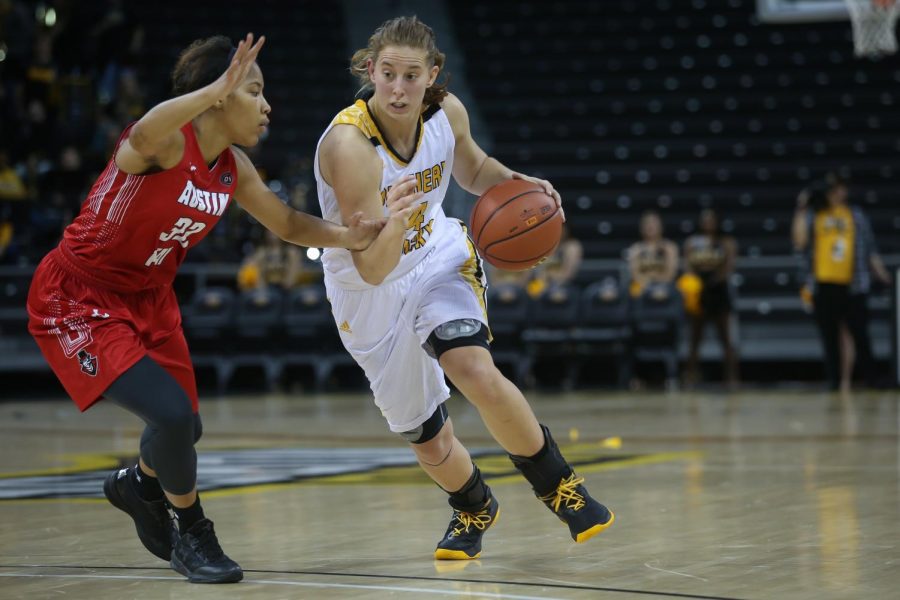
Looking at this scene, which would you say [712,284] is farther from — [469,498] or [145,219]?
[145,219]

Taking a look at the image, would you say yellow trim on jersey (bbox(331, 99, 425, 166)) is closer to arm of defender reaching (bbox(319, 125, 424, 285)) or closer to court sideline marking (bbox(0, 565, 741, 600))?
arm of defender reaching (bbox(319, 125, 424, 285))

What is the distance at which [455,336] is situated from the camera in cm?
422

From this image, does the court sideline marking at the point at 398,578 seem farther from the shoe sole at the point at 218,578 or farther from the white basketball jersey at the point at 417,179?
the white basketball jersey at the point at 417,179

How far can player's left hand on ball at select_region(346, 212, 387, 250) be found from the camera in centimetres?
414

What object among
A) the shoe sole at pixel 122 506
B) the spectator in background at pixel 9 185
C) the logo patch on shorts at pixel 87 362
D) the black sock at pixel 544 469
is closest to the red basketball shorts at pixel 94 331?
the logo patch on shorts at pixel 87 362

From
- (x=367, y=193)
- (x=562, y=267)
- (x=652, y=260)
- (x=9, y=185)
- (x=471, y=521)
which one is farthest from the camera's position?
(x=9, y=185)

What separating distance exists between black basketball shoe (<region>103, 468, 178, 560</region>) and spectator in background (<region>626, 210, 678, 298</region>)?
9.50 meters

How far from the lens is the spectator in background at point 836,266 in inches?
480

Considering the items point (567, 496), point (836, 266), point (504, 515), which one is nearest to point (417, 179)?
point (567, 496)

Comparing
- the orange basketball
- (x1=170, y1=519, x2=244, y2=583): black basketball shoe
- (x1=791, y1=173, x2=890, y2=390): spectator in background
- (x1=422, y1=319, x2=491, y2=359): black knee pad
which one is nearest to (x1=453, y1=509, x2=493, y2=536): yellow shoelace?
(x1=422, y1=319, x2=491, y2=359): black knee pad

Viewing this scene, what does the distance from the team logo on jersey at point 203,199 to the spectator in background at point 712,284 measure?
9548mm

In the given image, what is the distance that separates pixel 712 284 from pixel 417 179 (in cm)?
916

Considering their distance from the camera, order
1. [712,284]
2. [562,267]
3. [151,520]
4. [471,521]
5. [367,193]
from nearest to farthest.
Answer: [367,193], [151,520], [471,521], [712,284], [562,267]

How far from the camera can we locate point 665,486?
19.9 ft
